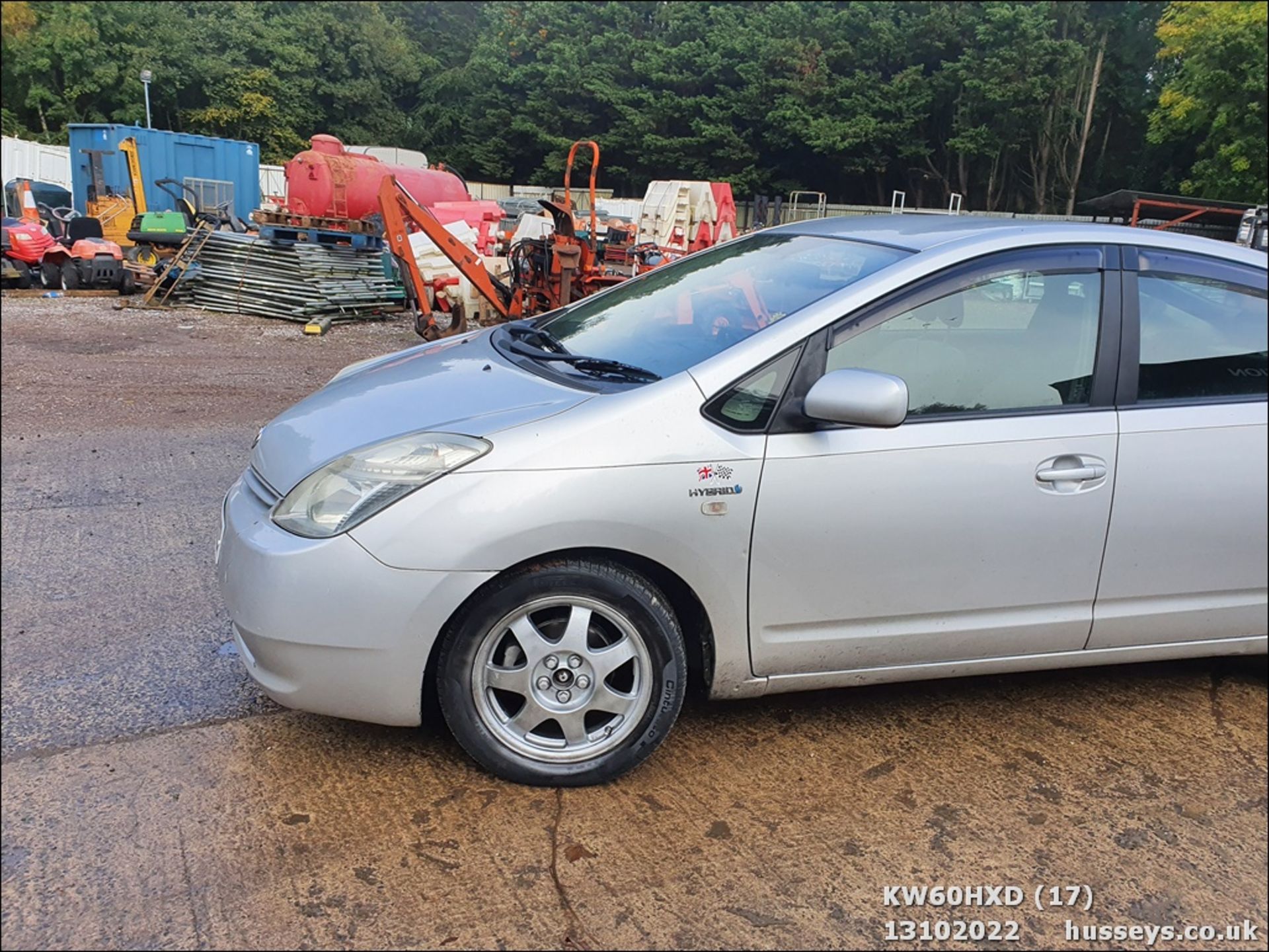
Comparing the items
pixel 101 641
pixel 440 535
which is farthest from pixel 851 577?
pixel 101 641

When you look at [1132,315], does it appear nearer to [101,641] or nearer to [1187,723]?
[1187,723]

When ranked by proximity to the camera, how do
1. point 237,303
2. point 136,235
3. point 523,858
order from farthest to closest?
1. point 136,235
2. point 237,303
3. point 523,858

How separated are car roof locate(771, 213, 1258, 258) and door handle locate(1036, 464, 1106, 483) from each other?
75 cm

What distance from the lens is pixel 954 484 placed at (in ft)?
9.13

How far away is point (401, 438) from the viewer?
263 centimetres

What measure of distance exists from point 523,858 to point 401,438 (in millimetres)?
1131

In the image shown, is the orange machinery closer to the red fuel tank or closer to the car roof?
the red fuel tank

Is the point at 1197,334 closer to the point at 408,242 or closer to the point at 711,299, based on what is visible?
the point at 711,299

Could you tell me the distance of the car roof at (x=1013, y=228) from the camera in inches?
122

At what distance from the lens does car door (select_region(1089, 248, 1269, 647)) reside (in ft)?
9.43

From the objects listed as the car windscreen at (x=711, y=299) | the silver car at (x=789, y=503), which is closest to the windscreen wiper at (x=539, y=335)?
the car windscreen at (x=711, y=299)

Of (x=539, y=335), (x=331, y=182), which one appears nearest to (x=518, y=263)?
(x=331, y=182)

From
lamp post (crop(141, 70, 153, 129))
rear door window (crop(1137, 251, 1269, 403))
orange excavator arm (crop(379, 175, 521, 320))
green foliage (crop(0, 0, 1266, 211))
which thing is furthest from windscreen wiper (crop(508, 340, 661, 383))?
green foliage (crop(0, 0, 1266, 211))

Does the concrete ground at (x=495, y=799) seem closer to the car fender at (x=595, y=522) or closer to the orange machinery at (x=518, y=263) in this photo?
the car fender at (x=595, y=522)
